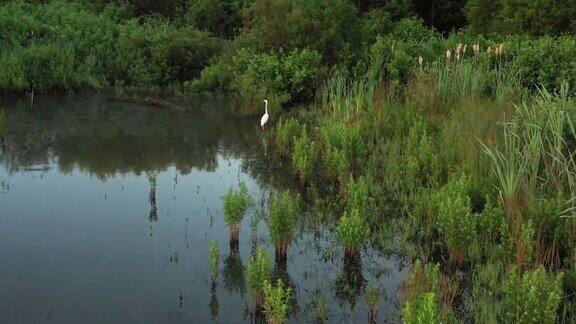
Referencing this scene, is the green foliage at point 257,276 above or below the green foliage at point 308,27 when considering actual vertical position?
below

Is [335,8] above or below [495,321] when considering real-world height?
above

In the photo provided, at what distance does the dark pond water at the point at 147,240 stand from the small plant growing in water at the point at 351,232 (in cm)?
18

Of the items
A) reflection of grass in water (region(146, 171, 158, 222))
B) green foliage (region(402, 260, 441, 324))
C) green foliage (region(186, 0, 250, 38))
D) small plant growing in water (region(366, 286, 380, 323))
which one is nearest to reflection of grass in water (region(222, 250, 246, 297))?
small plant growing in water (region(366, 286, 380, 323))

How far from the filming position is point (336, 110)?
1082cm

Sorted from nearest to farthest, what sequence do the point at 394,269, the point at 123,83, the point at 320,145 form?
the point at 394,269 < the point at 320,145 < the point at 123,83

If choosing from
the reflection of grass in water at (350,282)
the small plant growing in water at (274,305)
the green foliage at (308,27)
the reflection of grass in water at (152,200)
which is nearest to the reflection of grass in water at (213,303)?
the small plant growing in water at (274,305)

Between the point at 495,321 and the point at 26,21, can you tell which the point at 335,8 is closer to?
the point at 26,21

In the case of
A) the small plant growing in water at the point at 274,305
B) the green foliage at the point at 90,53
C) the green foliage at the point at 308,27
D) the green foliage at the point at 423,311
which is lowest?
the small plant growing in water at the point at 274,305

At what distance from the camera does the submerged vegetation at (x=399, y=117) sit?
5730mm

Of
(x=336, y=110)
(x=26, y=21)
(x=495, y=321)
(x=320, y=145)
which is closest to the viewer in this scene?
(x=495, y=321)

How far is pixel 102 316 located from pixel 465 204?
3.48 metres

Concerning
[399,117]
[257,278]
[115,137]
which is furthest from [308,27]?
[257,278]

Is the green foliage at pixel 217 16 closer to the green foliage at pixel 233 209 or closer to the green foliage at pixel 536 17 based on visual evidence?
the green foliage at pixel 536 17

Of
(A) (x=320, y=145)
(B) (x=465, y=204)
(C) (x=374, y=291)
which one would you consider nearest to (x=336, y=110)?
(A) (x=320, y=145)
